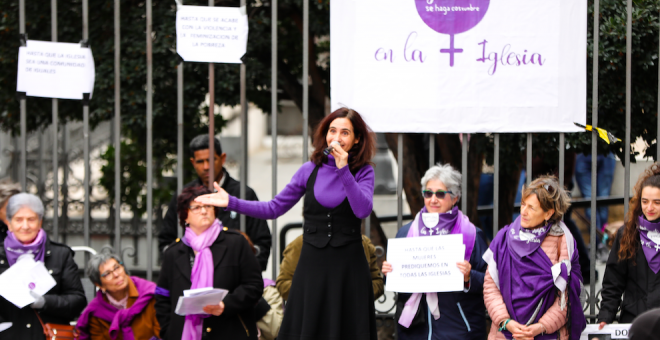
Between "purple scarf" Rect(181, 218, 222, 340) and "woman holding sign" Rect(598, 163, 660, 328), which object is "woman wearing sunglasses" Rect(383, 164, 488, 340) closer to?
"woman holding sign" Rect(598, 163, 660, 328)

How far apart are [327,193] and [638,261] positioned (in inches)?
70.2

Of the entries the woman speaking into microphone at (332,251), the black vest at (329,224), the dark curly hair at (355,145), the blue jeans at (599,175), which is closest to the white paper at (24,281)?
the woman speaking into microphone at (332,251)

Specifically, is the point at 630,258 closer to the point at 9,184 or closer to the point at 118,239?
the point at 118,239

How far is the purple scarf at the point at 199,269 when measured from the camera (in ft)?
→ 14.0

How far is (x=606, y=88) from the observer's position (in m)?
4.92

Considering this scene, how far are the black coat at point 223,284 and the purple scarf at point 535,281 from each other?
145 centimetres

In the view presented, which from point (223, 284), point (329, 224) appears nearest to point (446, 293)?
point (329, 224)

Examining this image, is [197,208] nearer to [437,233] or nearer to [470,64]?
[437,233]

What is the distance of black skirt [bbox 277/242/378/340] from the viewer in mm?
3895

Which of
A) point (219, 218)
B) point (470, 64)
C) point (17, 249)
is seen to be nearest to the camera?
point (17, 249)

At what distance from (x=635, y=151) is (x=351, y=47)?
2154mm

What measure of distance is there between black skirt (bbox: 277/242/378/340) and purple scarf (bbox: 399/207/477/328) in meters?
0.33

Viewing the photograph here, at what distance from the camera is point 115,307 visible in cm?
465

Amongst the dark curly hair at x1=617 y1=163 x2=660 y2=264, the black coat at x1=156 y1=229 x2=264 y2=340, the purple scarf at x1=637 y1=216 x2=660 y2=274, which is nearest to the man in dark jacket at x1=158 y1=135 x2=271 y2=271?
the black coat at x1=156 y1=229 x2=264 y2=340
